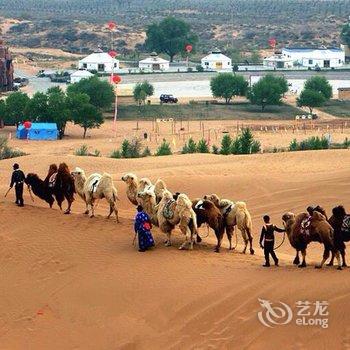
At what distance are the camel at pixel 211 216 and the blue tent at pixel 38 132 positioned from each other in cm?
3773

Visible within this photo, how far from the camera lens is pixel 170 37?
10506 cm

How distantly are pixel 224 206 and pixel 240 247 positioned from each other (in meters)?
1.15

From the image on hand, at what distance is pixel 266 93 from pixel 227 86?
389 cm

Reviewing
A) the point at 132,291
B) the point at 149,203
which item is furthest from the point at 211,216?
the point at 132,291

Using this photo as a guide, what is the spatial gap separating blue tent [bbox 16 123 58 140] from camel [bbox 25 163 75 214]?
33.4 m

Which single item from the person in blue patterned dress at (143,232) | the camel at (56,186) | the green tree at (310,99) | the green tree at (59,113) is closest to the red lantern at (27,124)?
the green tree at (59,113)

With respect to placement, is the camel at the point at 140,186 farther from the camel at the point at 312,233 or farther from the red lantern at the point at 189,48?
the red lantern at the point at 189,48

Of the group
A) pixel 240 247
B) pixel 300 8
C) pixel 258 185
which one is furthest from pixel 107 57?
pixel 300 8

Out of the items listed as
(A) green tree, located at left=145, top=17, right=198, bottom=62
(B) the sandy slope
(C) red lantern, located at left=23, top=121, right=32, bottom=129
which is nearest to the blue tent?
(C) red lantern, located at left=23, top=121, right=32, bottom=129

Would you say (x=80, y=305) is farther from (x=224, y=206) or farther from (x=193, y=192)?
(x=193, y=192)

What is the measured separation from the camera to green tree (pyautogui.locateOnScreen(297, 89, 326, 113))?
66438 mm

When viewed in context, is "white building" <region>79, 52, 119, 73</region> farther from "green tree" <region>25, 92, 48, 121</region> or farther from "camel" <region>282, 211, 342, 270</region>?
"camel" <region>282, 211, 342, 270</region>

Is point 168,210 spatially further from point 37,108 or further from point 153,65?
point 153,65

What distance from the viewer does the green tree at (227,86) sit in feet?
232
